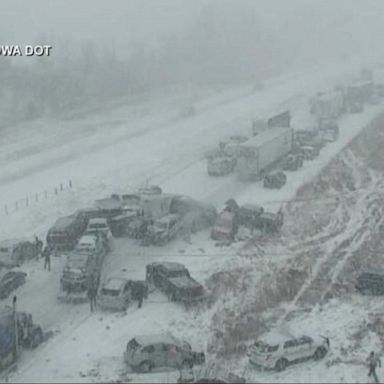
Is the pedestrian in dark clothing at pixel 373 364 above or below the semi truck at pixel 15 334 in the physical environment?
below

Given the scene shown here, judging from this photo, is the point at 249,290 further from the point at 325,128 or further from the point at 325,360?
the point at 325,128

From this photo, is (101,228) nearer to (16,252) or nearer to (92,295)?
(16,252)

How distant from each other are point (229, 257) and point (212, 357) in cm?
1006

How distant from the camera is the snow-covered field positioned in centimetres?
2680

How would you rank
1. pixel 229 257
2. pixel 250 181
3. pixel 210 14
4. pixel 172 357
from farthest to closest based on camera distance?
pixel 210 14 < pixel 250 181 < pixel 229 257 < pixel 172 357

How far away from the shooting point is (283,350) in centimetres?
2625

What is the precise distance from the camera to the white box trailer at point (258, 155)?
50406mm

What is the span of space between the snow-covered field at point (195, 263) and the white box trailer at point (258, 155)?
983mm

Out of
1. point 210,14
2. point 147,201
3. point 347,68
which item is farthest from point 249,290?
point 210,14

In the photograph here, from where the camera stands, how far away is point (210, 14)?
128 metres

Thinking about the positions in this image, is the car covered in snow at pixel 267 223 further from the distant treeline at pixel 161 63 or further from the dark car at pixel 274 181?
the distant treeline at pixel 161 63

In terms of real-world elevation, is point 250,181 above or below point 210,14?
below

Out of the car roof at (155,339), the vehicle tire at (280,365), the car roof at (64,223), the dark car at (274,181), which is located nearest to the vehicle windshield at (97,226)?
the car roof at (64,223)

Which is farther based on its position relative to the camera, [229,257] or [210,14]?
[210,14]
